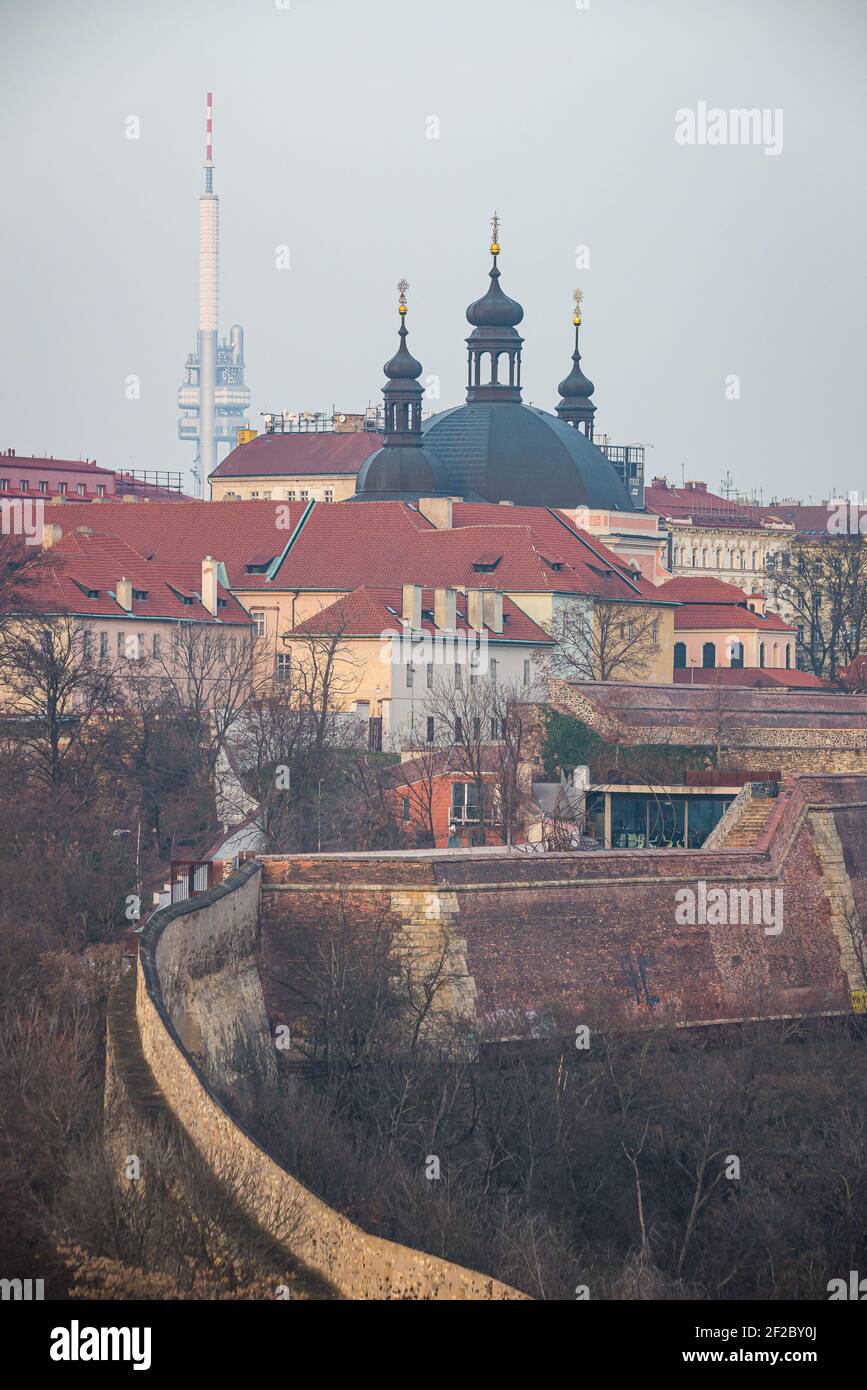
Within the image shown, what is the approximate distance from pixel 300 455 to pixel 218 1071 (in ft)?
251

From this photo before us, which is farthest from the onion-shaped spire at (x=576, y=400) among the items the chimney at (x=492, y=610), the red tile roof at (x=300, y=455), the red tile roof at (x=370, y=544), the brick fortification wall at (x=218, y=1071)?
the brick fortification wall at (x=218, y=1071)

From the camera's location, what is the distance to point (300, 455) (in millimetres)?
103125

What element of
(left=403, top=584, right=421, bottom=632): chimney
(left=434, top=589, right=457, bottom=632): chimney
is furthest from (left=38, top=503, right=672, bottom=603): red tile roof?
(left=403, top=584, right=421, bottom=632): chimney

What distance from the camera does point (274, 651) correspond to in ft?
220

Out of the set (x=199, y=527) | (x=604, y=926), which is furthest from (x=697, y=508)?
(x=604, y=926)

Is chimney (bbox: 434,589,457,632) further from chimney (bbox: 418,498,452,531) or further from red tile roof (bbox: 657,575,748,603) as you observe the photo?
red tile roof (bbox: 657,575,748,603)

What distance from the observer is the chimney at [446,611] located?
6406 cm

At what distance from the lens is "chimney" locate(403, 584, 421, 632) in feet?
206

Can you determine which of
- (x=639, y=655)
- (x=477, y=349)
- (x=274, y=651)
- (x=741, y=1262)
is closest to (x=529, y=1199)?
(x=741, y=1262)

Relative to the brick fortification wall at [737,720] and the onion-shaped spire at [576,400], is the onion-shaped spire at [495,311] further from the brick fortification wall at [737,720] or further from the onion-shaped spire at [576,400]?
the brick fortification wall at [737,720]

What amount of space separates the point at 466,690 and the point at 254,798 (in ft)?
37.4

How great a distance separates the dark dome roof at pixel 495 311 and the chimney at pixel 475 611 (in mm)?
24335

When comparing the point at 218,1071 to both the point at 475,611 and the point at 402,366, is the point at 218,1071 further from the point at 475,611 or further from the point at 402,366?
the point at 402,366

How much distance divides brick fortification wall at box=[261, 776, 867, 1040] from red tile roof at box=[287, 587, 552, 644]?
2281 centimetres
